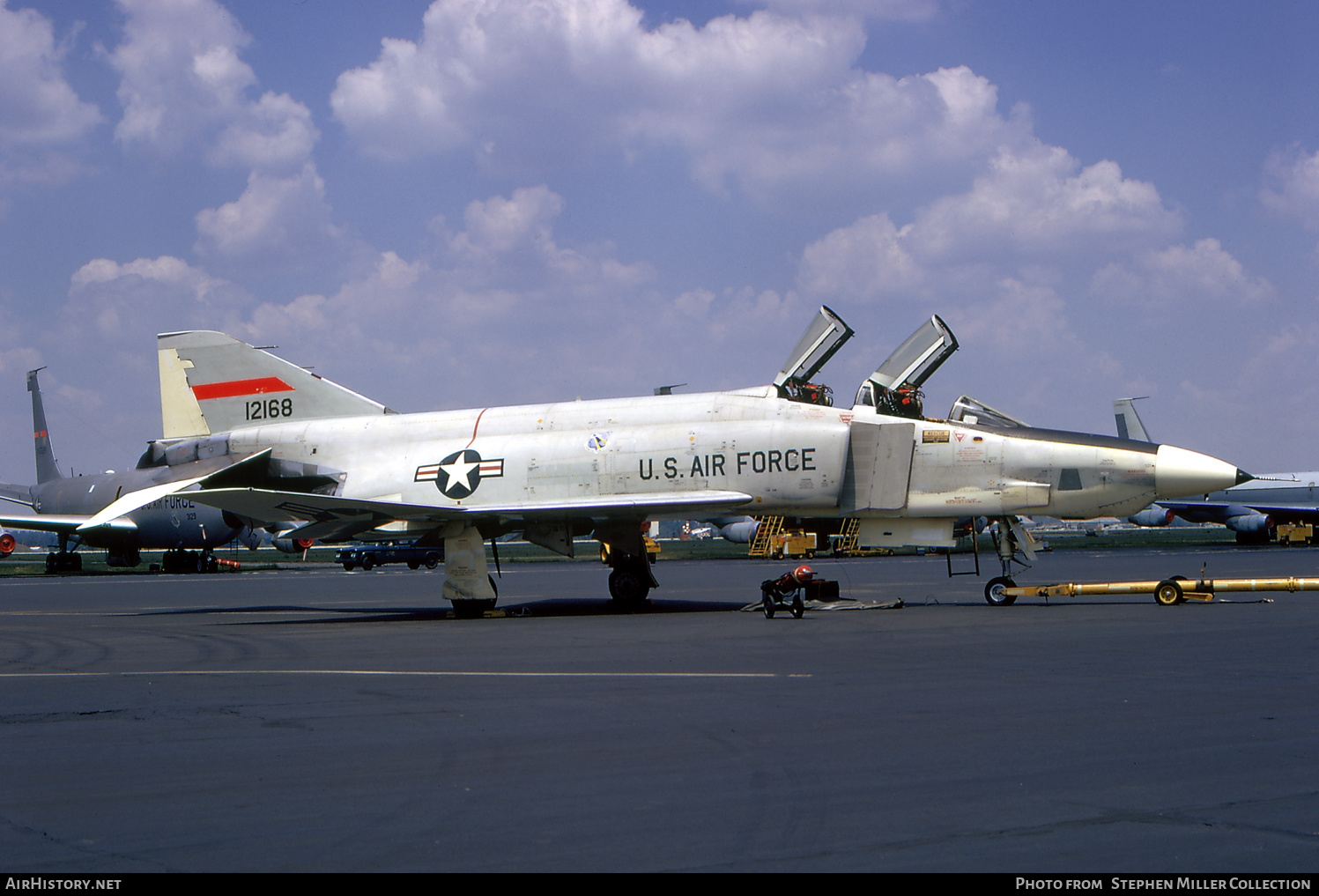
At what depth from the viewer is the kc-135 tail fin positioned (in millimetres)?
20500

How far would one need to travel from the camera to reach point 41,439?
50.4m

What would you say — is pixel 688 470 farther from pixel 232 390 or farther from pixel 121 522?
pixel 121 522

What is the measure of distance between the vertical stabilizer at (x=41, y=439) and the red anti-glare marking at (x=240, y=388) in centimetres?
3308

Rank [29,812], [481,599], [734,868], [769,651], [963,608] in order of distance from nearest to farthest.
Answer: [734,868]
[29,812]
[769,651]
[963,608]
[481,599]

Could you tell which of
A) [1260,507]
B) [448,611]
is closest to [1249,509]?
[1260,507]

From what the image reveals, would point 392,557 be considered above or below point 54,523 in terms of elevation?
below

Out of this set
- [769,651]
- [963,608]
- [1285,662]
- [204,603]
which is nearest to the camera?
[1285,662]

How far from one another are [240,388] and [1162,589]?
17051 millimetres

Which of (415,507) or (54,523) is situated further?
(54,523)

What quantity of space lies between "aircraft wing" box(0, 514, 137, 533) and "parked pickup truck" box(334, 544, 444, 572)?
27.9 feet
